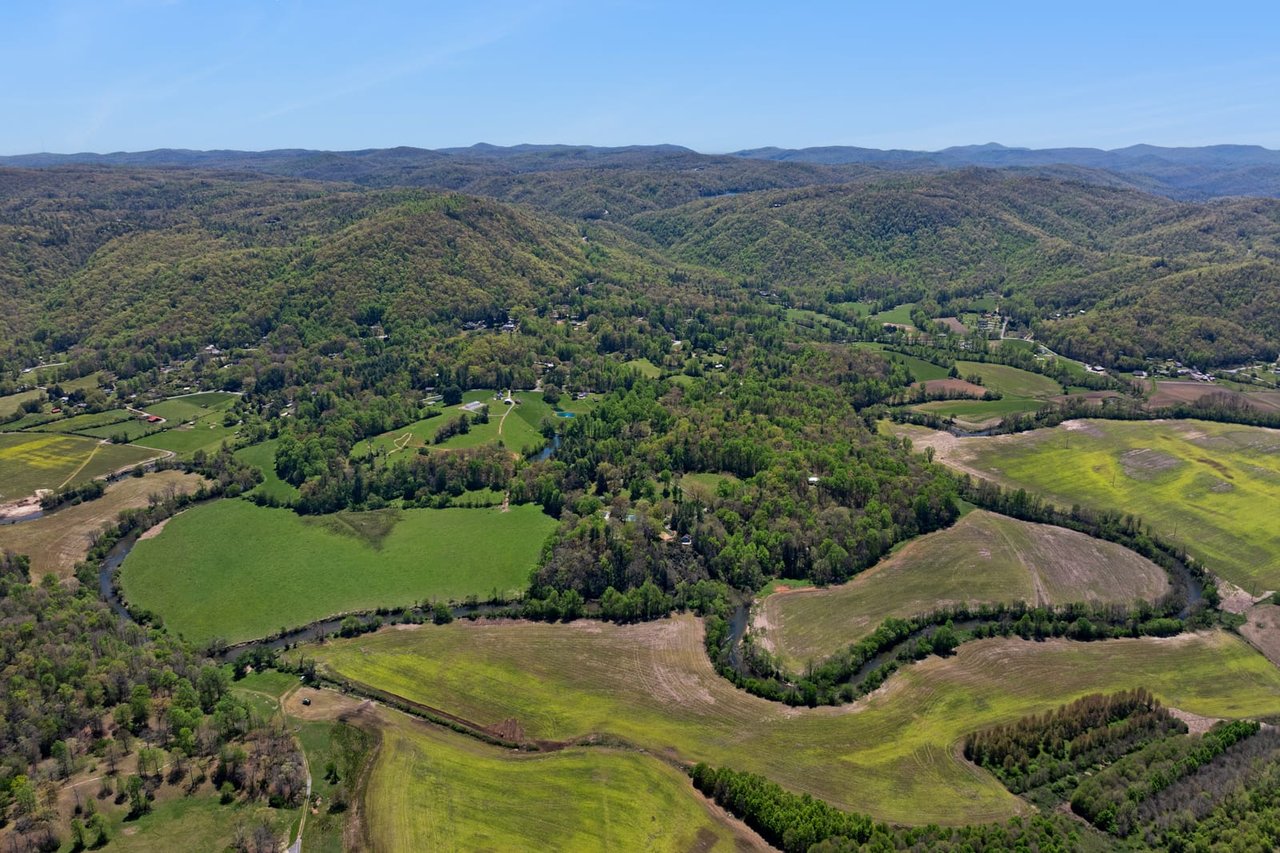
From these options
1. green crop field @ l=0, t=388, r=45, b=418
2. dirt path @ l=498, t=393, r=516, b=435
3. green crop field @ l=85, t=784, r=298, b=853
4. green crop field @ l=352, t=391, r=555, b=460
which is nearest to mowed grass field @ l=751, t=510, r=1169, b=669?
green crop field @ l=85, t=784, r=298, b=853

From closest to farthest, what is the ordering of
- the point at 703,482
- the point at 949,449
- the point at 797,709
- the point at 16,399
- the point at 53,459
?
the point at 797,709 → the point at 703,482 → the point at 53,459 → the point at 949,449 → the point at 16,399

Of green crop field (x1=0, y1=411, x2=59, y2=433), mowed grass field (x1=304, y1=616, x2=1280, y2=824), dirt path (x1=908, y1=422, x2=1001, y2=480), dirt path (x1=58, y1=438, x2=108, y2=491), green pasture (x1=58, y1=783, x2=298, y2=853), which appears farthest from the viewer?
green crop field (x1=0, y1=411, x2=59, y2=433)

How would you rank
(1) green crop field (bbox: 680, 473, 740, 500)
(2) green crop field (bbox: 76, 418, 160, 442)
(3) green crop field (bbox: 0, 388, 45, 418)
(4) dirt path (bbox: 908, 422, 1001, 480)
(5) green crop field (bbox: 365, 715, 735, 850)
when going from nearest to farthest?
(5) green crop field (bbox: 365, 715, 735, 850), (1) green crop field (bbox: 680, 473, 740, 500), (4) dirt path (bbox: 908, 422, 1001, 480), (2) green crop field (bbox: 76, 418, 160, 442), (3) green crop field (bbox: 0, 388, 45, 418)

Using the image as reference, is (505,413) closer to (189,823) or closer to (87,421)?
(87,421)

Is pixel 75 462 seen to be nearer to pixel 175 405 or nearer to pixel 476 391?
pixel 175 405

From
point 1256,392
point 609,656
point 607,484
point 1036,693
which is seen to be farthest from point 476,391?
point 1256,392

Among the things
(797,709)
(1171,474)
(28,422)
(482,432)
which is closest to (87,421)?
(28,422)

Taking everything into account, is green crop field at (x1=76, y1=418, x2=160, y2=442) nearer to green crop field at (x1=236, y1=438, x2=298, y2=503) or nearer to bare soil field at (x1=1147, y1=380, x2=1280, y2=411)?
green crop field at (x1=236, y1=438, x2=298, y2=503)
